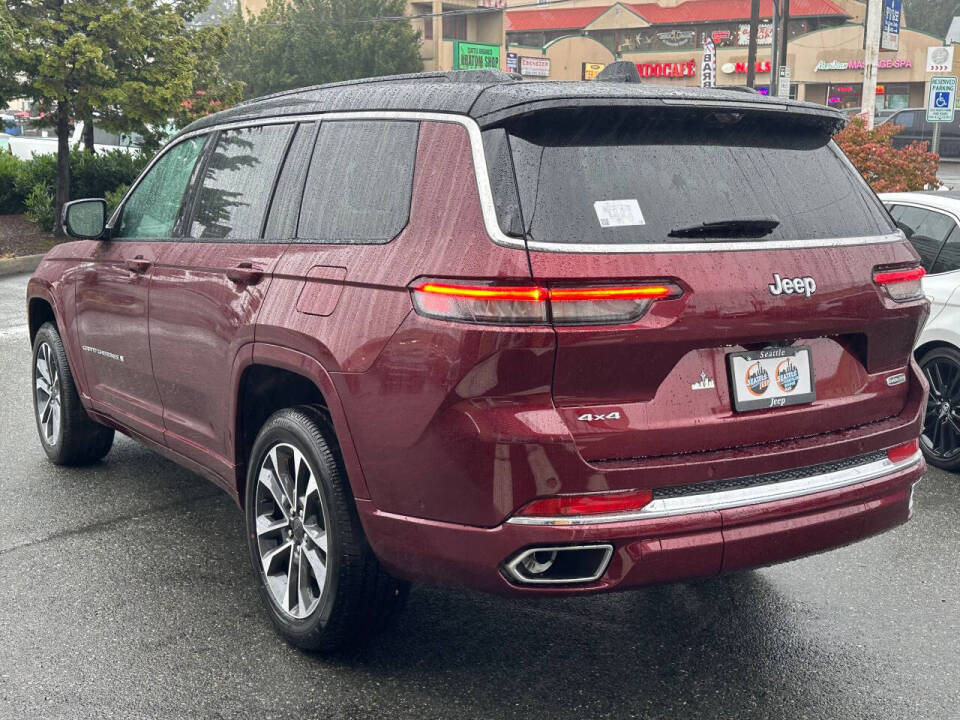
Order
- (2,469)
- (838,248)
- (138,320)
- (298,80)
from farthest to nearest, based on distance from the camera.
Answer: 1. (298,80)
2. (2,469)
3. (138,320)
4. (838,248)

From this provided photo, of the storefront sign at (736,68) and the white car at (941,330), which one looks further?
the storefront sign at (736,68)

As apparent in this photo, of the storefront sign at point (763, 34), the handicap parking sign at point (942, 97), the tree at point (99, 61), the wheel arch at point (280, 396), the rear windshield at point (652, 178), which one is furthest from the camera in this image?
the storefront sign at point (763, 34)

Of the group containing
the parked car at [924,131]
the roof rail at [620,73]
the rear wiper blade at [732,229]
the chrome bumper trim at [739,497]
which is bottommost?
the parked car at [924,131]

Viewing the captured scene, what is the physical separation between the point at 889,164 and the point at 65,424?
12898 millimetres

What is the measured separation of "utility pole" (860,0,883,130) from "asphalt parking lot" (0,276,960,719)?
21421 millimetres

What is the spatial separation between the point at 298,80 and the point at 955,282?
186 ft

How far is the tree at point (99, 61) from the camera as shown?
58.5 ft

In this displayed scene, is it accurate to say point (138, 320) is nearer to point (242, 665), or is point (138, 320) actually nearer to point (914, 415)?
point (242, 665)

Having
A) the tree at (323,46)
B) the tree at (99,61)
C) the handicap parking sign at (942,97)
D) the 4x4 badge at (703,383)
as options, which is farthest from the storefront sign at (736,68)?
the 4x4 badge at (703,383)

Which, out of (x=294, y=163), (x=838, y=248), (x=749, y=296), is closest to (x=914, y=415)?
(x=838, y=248)

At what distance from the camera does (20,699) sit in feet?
11.4

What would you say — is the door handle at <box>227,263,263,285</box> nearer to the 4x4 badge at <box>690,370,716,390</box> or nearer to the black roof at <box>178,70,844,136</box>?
the black roof at <box>178,70,844,136</box>

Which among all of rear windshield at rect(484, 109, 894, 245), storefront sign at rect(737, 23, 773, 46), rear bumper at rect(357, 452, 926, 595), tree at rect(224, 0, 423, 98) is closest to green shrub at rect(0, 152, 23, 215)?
rear bumper at rect(357, 452, 926, 595)

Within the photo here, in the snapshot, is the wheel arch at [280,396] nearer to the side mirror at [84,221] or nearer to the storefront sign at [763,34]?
the side mirror at [84,221]
